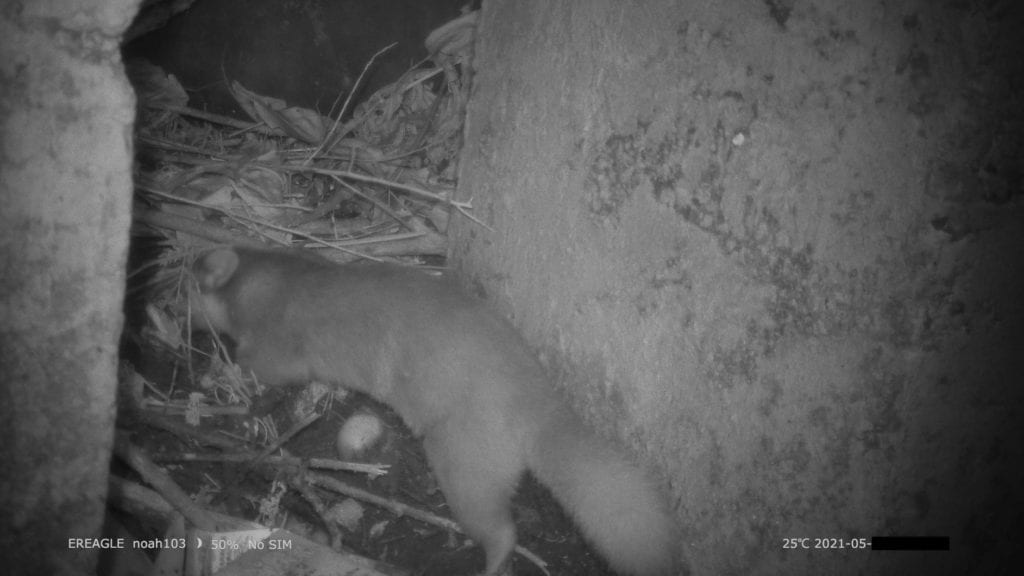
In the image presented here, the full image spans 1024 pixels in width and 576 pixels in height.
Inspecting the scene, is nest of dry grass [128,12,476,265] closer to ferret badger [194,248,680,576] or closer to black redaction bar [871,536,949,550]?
ferret badger [194,248,680,576]

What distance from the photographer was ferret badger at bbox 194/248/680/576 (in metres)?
2.31

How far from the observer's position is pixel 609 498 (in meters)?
2.29

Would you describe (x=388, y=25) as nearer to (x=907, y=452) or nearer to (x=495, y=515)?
(x=495, y=515)

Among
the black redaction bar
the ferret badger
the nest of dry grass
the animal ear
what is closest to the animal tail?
the ferret badger

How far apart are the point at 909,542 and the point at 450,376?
158cm

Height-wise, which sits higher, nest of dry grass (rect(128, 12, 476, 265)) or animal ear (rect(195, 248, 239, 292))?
nest of dry grass (rect(128, 12, 476, 265))

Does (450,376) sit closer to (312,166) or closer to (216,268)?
(216,268)

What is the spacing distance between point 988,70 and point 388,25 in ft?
10.8

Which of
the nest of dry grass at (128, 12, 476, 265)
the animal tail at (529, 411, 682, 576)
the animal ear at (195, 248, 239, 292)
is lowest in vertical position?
the animal tail at (529, 411, 682, 576)

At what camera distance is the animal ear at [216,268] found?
339 centimetres

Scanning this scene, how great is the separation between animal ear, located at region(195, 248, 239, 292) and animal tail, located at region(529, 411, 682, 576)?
177 centimetres

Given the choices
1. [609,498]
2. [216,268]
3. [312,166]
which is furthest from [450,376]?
[312,166]

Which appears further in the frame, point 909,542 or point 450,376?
point 450,376

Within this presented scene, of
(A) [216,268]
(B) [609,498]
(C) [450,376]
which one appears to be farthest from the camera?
(A) [216,268]
